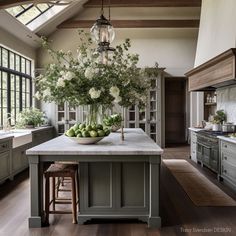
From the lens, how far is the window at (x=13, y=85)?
6.42m

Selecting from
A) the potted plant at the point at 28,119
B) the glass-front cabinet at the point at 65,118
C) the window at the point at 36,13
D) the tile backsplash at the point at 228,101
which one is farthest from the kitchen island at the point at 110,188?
the glass-front cabinet at the point at 65,118

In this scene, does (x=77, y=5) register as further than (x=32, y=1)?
Yes

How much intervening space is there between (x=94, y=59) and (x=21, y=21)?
4.50m

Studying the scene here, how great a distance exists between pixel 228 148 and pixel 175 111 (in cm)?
616

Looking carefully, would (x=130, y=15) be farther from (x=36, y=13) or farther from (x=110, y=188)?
(x=110, y=188)

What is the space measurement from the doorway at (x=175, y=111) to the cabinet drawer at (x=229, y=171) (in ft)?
18.7

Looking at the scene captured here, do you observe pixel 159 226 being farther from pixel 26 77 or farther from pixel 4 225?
pixel 26 77

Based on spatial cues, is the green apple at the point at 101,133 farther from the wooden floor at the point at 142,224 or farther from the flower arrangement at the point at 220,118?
the flower arrangement at the point at 220,118

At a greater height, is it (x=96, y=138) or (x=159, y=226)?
(x=96, y=138)

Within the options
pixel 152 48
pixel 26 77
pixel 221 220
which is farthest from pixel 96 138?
pixel 152 48

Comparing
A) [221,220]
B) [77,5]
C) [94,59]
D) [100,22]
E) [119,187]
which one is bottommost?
[221,220]

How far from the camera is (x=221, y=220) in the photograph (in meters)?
3.27

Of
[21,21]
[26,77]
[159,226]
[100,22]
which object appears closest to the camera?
[159,226]

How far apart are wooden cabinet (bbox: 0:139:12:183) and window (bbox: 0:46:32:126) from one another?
5.35 feet
